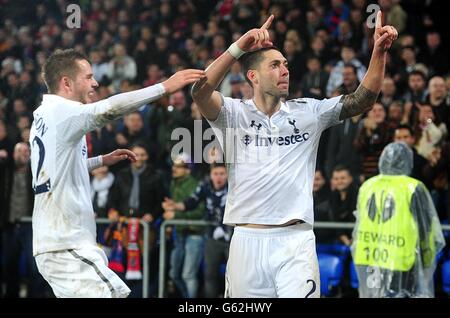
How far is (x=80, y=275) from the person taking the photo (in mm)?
5961

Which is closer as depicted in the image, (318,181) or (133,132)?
(318,181)

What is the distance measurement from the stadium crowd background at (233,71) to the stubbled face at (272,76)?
4160 millimetres

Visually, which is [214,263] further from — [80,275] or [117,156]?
[80,275]

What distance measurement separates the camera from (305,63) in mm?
13695

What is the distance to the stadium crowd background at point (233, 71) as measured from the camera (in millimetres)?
10945

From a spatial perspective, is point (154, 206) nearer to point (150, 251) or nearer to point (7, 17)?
point (150, 251)

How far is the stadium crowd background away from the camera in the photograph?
1095 centimetres

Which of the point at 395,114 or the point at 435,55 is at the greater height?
the point at 435,55

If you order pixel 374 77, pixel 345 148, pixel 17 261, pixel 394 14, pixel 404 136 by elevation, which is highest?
pixel 394 14

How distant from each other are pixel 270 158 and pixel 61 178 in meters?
1.52

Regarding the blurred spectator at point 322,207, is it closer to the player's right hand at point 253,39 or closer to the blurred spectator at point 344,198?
the blurred spectator at point 344,198

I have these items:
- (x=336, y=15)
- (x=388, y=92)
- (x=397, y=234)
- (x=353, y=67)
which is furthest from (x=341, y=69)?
(x=397, y=234)

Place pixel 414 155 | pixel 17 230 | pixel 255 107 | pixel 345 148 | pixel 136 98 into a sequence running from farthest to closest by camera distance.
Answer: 1. pixel 17 230
2. pixel 345 148
3. pixel 414 155
4. pixel 255 107
5. pixel 136 98

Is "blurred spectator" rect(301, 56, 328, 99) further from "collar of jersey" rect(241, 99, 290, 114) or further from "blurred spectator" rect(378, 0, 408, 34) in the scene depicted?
"collar of jersey" rect(241, 99, 290, 114)
